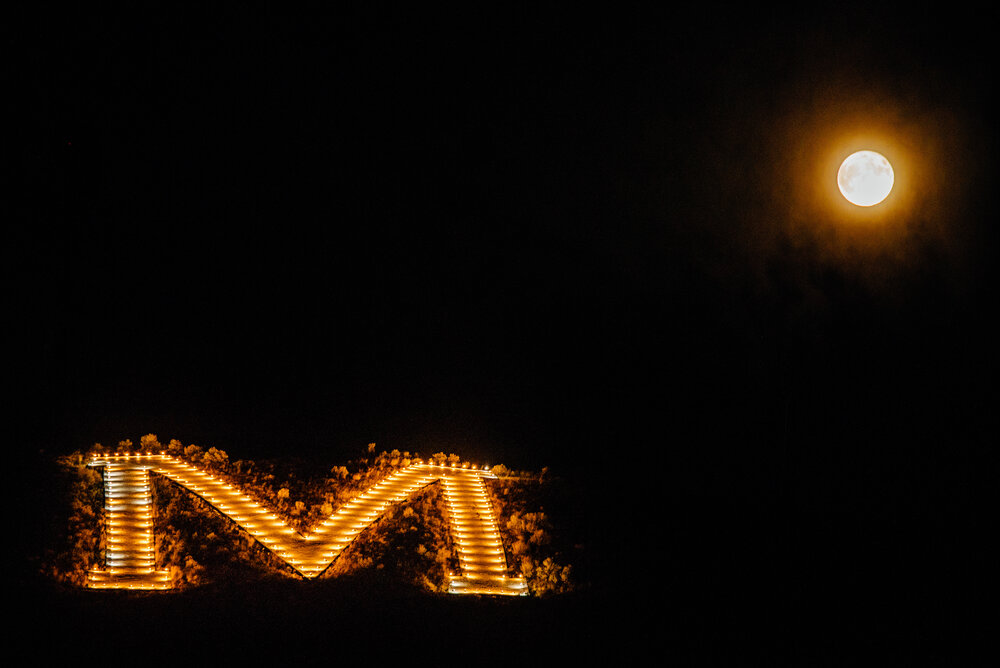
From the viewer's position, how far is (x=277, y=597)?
5.75 meters

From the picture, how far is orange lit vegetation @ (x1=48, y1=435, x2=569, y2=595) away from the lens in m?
6.30

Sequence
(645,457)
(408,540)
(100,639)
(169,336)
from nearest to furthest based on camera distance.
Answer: (100,639) < (408,540) < (645,457) < (169,336)

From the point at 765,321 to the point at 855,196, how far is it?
2.14m

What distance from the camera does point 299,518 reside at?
718 centimetres

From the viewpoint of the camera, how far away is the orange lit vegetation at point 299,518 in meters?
6.30

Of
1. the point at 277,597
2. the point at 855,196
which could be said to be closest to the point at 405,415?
the point at 277,597

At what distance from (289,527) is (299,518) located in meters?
0.21

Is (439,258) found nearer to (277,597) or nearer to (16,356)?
(16,356)

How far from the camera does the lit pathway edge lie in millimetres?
6289

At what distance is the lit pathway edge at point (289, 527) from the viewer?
6.29m

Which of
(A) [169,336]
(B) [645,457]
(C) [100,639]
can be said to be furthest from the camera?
(A) [169,336]

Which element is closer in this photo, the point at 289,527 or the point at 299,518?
the point at 289,527

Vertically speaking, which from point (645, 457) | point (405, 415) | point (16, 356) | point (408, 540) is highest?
point (16, 356)

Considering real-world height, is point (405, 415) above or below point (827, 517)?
above
